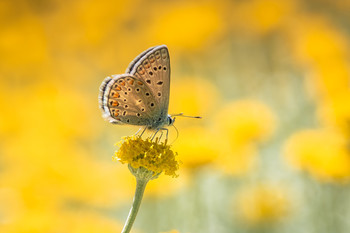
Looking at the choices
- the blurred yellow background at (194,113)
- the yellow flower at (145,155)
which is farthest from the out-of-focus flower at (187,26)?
the yellow flower at (145,155)

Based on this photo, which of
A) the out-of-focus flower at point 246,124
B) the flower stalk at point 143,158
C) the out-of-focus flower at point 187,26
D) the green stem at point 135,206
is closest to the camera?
the green stem at point 135,206

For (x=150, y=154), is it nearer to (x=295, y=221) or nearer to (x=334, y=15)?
(x=295, y=221)

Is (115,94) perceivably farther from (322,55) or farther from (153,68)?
(322,55)

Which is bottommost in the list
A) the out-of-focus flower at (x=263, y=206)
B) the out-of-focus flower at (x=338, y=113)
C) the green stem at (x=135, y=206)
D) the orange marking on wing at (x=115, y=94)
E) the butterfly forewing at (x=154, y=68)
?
the green stem at (x=135, y=206)

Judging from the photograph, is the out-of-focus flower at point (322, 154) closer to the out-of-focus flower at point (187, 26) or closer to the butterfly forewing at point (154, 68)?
the butterfly forewing at point (154, 68)

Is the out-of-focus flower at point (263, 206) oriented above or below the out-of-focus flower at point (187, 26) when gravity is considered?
below

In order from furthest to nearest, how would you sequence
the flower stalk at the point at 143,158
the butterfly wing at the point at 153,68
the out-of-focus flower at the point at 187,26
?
the out-of-focus flower at the point at 187,26 → the butterfly wing at the point at 153,68 → the flower stalk at the point at 143,158

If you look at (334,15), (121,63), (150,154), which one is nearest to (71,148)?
(121,63)

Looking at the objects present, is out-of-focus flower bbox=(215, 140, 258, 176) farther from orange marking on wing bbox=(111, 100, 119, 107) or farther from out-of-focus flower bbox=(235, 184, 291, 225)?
orange marking on wing bbox=(111, 100, 119, 107)
